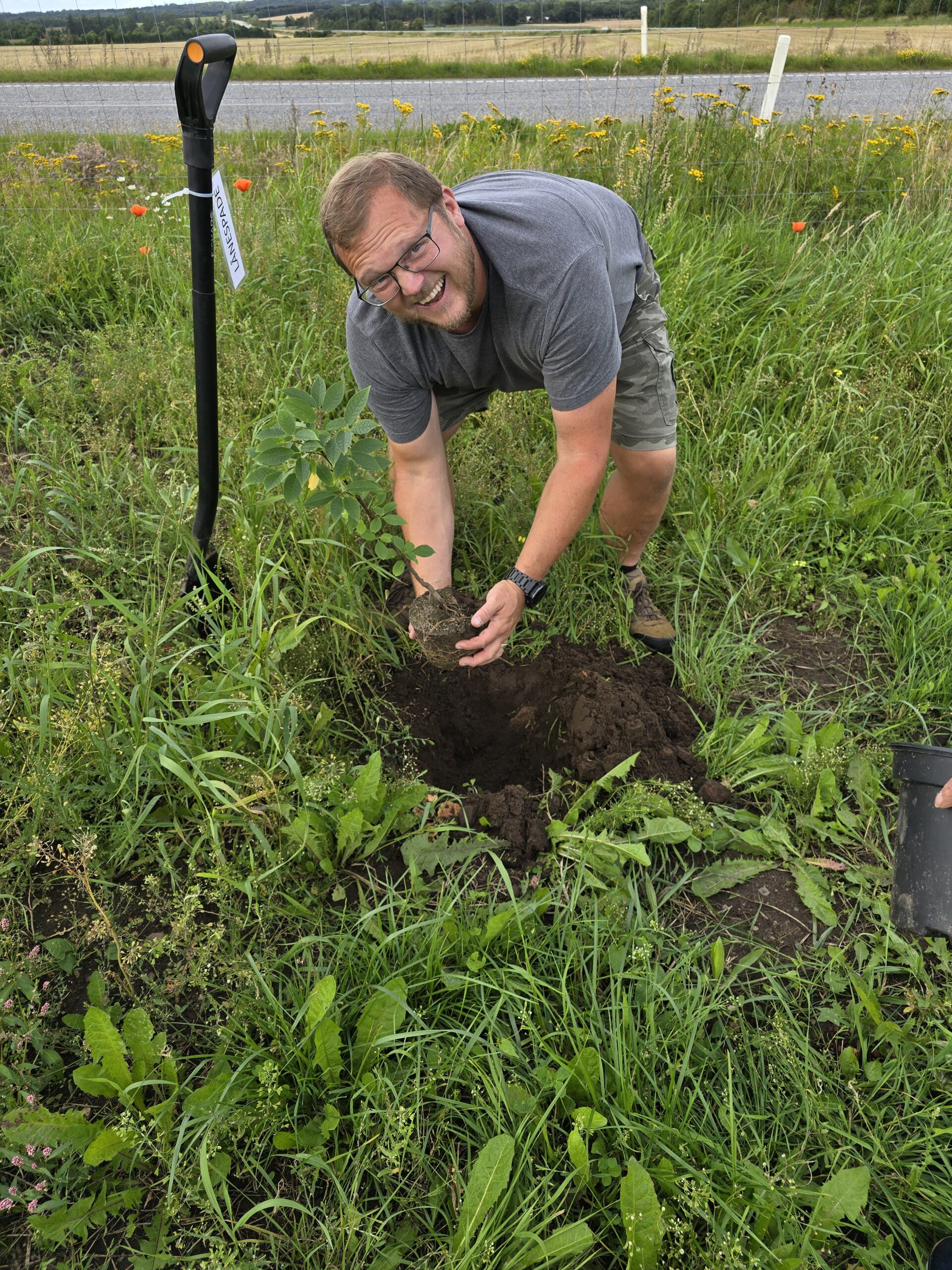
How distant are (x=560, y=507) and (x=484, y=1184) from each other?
142cm

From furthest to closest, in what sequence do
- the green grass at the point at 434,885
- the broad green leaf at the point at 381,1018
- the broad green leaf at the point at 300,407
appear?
the broad green leaf at the point at 300,407, the broad green leaf at the point at 381,1018, the green grass at the point at 434,885

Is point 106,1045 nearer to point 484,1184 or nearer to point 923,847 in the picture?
point 484,1184

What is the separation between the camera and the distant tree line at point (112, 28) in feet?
20.7

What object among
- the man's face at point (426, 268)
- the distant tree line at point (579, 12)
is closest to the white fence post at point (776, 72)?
the distant tree line at point (579, 12)

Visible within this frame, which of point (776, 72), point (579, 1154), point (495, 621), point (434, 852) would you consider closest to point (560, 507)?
point (495, 621)

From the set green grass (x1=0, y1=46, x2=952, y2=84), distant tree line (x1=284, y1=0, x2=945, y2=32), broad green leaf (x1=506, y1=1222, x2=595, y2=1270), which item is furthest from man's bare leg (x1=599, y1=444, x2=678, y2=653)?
green grass (x1=0, y1=46, x2=952, y2=84)

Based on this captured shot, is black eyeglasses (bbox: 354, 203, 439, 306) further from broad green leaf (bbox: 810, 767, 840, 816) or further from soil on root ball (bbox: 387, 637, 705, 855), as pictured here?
broad green leaf (bbox: 810, 767, 840, 816)

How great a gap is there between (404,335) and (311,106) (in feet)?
31.8

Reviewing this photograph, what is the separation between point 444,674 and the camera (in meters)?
2.39

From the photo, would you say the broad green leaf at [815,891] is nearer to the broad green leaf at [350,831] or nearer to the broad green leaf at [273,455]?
the broad green leaf at [350,831]

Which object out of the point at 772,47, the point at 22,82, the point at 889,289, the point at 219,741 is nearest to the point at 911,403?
the point at 889,289

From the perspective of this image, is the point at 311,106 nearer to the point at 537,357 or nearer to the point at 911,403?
the point at 911,403

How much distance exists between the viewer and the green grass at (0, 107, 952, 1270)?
55.7 inches

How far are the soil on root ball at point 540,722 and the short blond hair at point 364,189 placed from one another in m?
1.17
